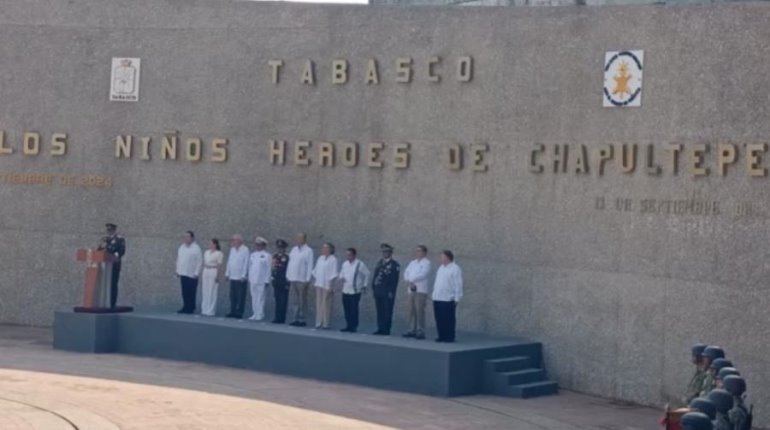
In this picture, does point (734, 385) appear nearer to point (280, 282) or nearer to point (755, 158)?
point (755, 158)

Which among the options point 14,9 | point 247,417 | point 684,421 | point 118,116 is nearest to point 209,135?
point 118,116

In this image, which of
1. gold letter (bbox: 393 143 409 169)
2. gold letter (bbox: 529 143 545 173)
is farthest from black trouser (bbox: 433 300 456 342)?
gold letter (bbox: 393 143 409 169)

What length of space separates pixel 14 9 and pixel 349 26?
6.66 meters

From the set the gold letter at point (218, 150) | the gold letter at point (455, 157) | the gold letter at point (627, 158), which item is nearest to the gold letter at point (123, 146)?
the gold letter at point (218, 150)

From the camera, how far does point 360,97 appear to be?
74.8 feet

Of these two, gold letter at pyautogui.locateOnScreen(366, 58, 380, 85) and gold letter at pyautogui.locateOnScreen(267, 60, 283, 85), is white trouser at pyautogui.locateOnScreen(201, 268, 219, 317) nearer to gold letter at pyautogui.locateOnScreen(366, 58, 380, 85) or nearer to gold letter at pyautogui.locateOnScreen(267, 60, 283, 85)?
gold letter at pyautogui.locateOnScreen(267, 60, 283, 85)

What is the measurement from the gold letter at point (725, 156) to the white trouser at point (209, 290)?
8.72m

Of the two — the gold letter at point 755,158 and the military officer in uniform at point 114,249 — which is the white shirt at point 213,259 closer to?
the military officer in uniform at point 114,249

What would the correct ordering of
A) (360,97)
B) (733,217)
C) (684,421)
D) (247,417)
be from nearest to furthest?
1. (684,421)
2. (247,417)
3. (733,217)
4. (360,97)

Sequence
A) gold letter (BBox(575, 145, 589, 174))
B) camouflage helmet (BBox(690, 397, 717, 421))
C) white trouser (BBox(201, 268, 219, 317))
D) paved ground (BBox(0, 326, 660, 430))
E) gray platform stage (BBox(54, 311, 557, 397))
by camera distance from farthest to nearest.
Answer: white trouser (BBox(201, 268, 219, 317)) → gold letter (BBox(575, 145, 589, 174)) → gray platform stage (BBox(54, 311, 557, 397)) → paved ground (BBox(0, 326, 660, 430)) → camouflage helmet (BBox(690, 397, 717, 421))

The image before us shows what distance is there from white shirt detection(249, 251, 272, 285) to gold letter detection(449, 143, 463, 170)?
3.37m

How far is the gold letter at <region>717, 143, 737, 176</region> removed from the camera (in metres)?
18.1

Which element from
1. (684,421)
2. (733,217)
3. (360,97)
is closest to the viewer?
(684,421)

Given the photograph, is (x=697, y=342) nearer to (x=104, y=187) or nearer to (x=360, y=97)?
(x=360, y=97)
